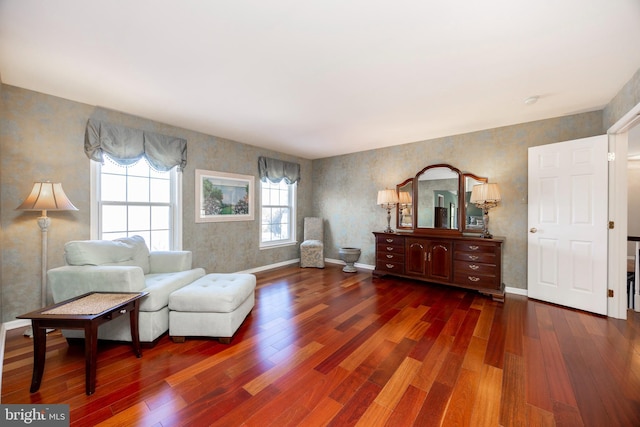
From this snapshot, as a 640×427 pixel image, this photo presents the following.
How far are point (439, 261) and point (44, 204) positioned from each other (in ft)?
15.1

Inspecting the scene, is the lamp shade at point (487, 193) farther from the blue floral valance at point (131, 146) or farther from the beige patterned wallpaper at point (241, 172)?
the blue floral valance at point (131, 146)

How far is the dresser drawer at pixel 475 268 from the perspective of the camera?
323 cm

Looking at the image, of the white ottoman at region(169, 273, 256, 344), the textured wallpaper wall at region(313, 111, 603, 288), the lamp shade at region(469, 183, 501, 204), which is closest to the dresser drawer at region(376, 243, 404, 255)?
the textured wallpaper wall at region(313, 111, 603, 288)

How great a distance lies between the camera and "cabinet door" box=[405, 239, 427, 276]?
12.4 feet

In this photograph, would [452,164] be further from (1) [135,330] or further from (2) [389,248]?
(1) [135,330]

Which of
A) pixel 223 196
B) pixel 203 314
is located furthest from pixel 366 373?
pixel 223 196

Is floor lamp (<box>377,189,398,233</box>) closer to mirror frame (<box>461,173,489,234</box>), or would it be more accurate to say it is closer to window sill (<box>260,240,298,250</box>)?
mirror frame (<box>461,173,489,234</box>)

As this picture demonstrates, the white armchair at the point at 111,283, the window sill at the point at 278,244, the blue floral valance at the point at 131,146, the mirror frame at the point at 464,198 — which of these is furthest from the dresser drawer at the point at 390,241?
the blue floral valance at the point at 131,146

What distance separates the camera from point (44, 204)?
7.45 ft

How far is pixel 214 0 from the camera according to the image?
141 centimetres

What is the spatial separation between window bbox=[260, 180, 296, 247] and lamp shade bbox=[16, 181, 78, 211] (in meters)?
2.71

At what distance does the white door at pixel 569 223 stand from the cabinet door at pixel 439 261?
954 mm

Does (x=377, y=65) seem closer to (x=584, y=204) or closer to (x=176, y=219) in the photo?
(x=584, y=204)

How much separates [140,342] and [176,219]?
188cm
